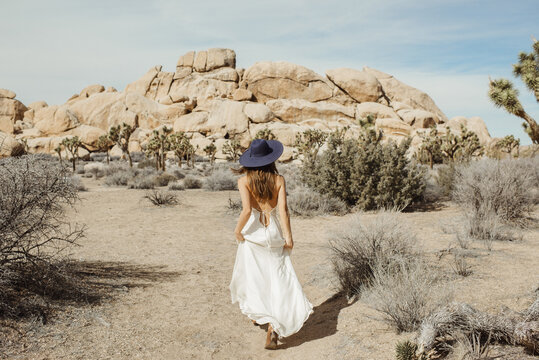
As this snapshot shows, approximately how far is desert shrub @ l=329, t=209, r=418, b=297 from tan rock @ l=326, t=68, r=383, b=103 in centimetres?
6514

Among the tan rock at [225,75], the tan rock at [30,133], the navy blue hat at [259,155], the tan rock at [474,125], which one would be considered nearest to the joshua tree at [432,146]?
the navy blue hat at [259,155]


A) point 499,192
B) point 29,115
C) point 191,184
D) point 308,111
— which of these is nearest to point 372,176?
point 499,192

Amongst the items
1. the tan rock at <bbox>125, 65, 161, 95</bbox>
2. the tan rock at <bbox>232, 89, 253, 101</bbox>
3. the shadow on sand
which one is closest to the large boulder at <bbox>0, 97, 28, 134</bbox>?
the tan rock at <bbox>125, 65, 161, 95</bbox>

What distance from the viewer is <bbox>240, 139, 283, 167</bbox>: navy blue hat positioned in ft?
13.3

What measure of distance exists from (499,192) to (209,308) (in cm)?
761

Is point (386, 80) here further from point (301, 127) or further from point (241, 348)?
point (241, 348)

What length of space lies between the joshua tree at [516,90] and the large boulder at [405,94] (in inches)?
2058

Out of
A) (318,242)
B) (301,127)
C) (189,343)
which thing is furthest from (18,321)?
(301,127)

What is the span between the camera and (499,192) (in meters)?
9.45

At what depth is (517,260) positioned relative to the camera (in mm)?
6195

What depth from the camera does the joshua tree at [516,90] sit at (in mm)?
17344

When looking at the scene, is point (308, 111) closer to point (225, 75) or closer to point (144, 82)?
point (225, 75)

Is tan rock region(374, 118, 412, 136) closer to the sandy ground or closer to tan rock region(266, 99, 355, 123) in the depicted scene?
tan rock region(266, 99, 355, 123)

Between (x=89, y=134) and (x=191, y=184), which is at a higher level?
(x=89, y=134)
